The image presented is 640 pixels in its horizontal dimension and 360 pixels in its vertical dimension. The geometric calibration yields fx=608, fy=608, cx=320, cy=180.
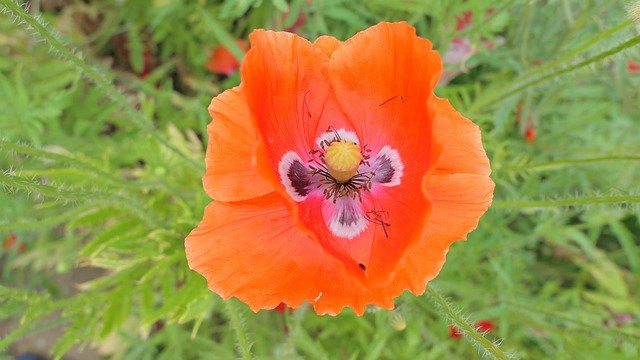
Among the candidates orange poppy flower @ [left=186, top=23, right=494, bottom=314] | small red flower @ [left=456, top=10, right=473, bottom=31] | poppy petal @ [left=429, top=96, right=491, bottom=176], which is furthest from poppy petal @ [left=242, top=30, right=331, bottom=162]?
small red flower @ [left=456, top=10, right=473, bottom=31]

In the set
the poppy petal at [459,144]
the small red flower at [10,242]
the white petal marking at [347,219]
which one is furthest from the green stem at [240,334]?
the small red flower at [10,242]

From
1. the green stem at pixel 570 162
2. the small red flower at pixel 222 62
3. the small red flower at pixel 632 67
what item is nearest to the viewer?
the green stem at pixel 570 162

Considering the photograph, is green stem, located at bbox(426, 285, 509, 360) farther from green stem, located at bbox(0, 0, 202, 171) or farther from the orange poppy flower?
green stem, located at bbox(0, 0, 202, 171)

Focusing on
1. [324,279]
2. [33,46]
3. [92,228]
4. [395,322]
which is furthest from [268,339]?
[33,46]

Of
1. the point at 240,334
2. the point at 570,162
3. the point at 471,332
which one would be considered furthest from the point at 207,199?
the point at 570,162

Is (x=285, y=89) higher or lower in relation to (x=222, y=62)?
higher

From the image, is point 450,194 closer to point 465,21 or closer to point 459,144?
point 459,144

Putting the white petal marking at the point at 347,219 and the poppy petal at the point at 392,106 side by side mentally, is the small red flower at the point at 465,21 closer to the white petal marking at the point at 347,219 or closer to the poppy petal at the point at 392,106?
the poppy petal at the point at 392,106
